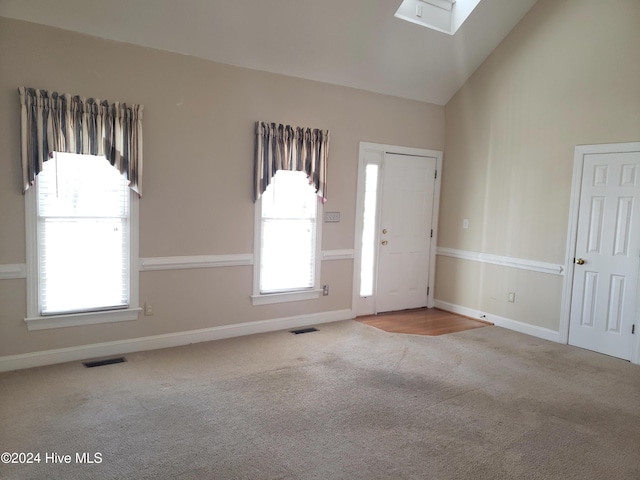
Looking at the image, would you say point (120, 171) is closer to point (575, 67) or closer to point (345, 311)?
point (345, 311)

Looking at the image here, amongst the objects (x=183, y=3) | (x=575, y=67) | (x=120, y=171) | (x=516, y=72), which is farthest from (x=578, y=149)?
(x=120, y=171)

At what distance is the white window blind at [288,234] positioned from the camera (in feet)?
16.0

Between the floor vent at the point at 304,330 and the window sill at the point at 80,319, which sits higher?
the window sill at the point at 80,319

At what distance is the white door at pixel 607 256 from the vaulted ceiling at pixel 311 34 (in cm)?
189

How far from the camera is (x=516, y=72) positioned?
5.28 m

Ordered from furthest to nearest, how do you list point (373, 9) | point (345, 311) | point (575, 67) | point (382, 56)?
point (345, 311) < point (382, 56) < point (575, 67) < point (373, 9)

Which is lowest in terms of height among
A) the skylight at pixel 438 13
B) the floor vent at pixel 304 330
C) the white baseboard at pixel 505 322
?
the floor vent at pixel 304 330

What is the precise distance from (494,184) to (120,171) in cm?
417

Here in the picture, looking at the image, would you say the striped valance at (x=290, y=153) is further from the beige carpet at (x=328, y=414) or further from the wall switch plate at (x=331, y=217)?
the beige carpet at (x=328, y=414)

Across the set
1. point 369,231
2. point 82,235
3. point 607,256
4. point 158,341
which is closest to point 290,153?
point 369,231

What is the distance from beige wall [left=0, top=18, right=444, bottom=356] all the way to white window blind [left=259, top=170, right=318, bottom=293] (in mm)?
208

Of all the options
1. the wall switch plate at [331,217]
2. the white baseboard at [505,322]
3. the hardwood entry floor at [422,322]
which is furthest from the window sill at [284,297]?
the white baseboard at [505,322]

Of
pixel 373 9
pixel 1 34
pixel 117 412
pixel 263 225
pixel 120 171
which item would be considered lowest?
pixel 117 412

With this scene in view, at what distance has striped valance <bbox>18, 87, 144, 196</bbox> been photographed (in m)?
3.53
